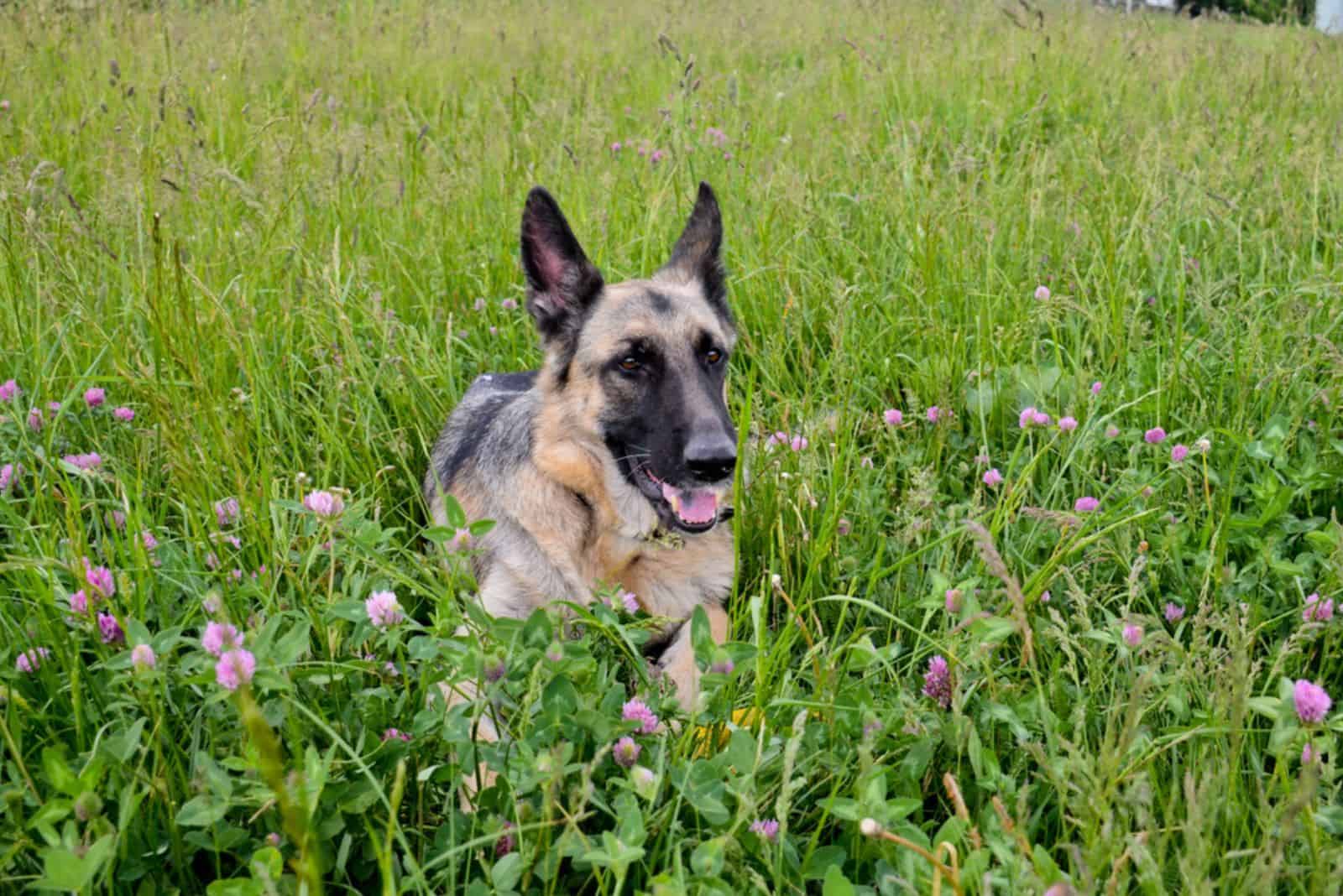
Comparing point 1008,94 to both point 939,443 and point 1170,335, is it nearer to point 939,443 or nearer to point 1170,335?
point 1170,335

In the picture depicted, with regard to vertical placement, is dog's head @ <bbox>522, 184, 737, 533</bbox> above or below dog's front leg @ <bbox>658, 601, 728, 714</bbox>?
above

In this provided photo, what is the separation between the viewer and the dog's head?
2.82m

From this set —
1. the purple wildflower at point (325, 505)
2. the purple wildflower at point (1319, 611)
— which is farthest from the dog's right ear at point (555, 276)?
the purple wildflower at point (1319, 611)

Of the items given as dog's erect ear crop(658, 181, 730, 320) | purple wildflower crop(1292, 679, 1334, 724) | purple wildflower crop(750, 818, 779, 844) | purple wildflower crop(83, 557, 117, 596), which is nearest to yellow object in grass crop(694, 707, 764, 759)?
purple wildflower crop(750, 818, 779, 844)

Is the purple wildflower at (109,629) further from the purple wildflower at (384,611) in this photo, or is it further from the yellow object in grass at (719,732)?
the yellow object in grass at (719,732)

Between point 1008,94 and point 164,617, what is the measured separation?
5413 mm

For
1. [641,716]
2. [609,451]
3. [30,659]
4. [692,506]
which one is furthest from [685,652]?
[30,659]

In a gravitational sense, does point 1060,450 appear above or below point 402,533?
above

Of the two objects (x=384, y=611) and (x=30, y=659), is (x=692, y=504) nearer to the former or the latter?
(x=384, y=611)

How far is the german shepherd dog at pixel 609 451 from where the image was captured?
284cm

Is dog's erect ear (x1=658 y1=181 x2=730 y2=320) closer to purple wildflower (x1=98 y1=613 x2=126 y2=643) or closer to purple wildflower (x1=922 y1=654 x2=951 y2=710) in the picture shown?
purple wildflower (x1=922 y1=654 x2=951 y2=710)

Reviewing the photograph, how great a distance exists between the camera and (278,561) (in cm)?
204

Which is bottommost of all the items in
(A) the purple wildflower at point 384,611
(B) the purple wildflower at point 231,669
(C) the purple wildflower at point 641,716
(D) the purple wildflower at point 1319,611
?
(C) the purple wildflower at point 641,716

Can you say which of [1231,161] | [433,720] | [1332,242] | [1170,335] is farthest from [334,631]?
[1231,161]
